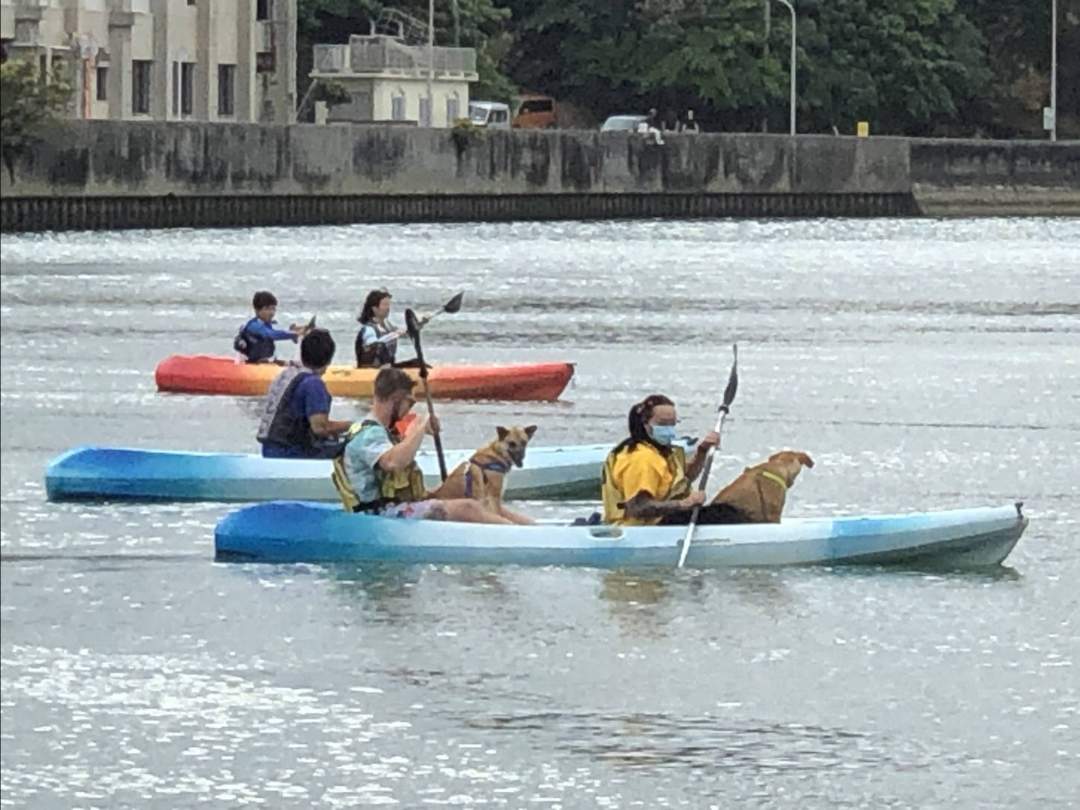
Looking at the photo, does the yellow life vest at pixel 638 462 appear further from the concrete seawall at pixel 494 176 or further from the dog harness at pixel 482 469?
the concrete seawall at pixel 494 176

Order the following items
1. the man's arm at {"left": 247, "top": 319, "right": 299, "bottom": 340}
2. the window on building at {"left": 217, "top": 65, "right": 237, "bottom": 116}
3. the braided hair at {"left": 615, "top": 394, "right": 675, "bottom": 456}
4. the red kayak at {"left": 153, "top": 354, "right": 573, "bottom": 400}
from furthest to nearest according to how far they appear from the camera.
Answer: the window on building at {"left": 217, "top": 65, "right": 237, "bottom": 116} → the red kayak at {"left": 153, "top": 354, "right": 573, "bottom": 400} → the man's arm at {"left": 247, "top": 319, "right": 299, "bottom": 340} → the braided hair at {"left": 615, "top": 394, "right": 675, "bottom": 456}

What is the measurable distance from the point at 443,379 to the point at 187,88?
199ft

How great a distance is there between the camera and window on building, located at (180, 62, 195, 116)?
9206 centimetres

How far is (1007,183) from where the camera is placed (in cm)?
11219

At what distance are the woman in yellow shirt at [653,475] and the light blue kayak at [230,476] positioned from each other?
368 centimetres

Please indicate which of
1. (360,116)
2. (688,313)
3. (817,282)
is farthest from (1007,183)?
(688,313)

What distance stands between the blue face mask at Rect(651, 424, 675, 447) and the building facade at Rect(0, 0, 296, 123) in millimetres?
59444

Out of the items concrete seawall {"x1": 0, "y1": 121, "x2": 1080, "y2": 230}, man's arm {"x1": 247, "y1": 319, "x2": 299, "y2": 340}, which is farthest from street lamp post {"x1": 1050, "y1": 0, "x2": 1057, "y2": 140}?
man's arm {"x1": 247, "y1": 319, "x2": 299, "y2": 340}

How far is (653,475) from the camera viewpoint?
57.7ft

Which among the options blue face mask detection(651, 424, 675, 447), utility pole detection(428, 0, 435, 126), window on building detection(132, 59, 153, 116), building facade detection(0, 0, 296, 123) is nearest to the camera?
blue face mask detection(651, 424, 675, 447)

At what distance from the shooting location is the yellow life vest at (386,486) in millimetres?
17656

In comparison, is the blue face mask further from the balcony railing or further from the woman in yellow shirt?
the balcony railing

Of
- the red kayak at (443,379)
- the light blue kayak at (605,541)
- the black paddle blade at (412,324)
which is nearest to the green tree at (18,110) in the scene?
the light blue kayak at (605,541)

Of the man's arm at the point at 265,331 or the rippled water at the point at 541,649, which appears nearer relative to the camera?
the rippled water at the point at 541,649
